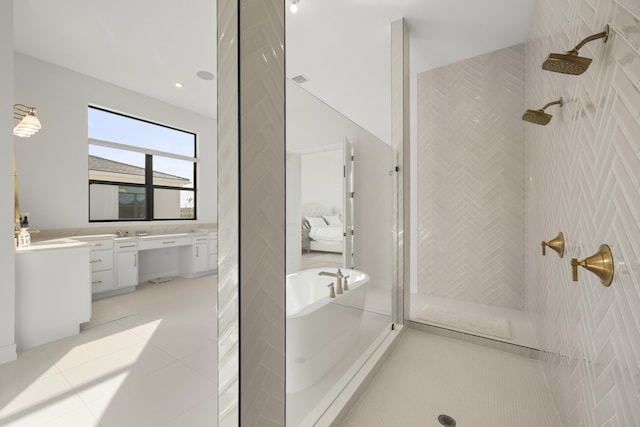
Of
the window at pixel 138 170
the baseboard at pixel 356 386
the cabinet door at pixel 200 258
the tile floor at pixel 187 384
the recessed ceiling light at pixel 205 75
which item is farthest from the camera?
the cabinet door at pixel 200 258

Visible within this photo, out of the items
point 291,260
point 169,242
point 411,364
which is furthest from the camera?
point 169,242

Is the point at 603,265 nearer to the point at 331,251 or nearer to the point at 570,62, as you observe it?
the point at 570,62

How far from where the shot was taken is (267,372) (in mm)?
939

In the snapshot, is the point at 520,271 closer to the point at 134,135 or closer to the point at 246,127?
the point at 246,127

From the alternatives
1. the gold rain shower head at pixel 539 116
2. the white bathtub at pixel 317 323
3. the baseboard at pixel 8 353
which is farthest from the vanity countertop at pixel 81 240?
the gold rain shower head at pixel 539 116

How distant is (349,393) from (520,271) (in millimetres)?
2513

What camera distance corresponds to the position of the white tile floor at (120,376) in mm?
1595

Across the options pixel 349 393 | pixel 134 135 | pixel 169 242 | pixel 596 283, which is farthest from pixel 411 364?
pixel 134 135

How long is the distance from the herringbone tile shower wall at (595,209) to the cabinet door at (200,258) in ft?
16.1

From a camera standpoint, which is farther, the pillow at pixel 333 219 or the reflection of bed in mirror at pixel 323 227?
the pillow at pixel 333 219

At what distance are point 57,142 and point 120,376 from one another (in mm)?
3470

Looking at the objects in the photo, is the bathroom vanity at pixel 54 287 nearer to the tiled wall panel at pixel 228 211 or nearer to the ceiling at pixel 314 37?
the ceiling at pixel 314 37

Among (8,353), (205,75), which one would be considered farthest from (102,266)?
(205,75)

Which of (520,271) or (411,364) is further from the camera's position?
(520,271)
